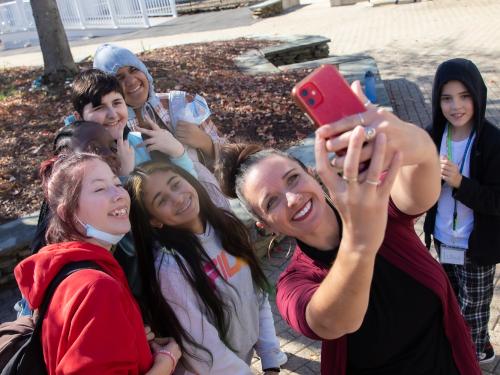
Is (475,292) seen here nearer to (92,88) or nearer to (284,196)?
(284,196)

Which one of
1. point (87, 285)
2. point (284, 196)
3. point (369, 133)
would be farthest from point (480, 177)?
point (87, 285)

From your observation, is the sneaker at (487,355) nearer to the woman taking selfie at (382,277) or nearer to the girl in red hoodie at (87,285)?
the woman taking selfie at (382,277)

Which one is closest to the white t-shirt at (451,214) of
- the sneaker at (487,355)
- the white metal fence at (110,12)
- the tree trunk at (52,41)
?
the sneaker at (487,355)

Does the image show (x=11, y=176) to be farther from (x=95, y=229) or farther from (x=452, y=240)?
(x=452, y=240)

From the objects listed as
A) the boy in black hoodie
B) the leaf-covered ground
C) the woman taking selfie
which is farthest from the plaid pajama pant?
the leaf-covered ground

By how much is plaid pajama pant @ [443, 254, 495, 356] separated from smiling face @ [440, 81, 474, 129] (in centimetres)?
71

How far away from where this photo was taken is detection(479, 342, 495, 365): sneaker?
2.67 meters

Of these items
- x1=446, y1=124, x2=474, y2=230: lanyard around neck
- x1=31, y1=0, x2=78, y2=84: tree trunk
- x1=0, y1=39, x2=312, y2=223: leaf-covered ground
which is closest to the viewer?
x1=446, y1=124, x2=474, y2=230: lanyard around neck

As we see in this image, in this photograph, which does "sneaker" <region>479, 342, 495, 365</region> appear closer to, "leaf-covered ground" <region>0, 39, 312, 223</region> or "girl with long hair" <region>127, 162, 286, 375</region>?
"girl with long hair" <region>127, 162, 286, 375</region>

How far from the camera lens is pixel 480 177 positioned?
235 centimetres

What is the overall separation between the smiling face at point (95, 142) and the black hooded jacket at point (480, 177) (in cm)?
163

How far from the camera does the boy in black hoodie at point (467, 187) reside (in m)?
2.28

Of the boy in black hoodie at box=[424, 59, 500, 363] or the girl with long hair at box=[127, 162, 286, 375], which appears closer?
the girl with long hair at box=[127, 162, 286, 375]

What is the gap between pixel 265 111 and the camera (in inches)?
256
